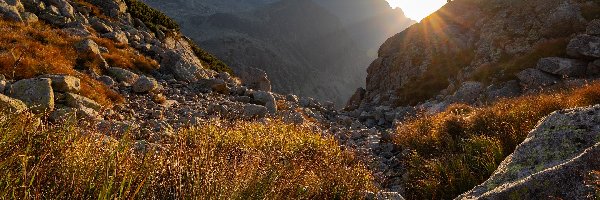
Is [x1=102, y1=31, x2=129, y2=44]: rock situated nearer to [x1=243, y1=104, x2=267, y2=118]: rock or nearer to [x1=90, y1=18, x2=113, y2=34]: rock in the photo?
[x1=90, y1=18, x2=113, y2=34]: rock

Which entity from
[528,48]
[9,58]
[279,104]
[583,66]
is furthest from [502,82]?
[9,58]

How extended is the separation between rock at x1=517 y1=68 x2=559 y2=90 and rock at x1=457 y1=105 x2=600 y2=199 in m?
18.0

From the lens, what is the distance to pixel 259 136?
8508mm

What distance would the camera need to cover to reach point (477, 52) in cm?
3148

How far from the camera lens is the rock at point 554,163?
3418 mm

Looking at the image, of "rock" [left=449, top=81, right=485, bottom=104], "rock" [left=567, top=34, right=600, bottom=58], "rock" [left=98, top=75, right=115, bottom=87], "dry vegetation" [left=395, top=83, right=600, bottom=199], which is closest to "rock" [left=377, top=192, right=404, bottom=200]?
"dry vegetation" [left=395, top=83, right=600, bottom=199]

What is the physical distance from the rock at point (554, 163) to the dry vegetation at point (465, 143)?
166 centimetres

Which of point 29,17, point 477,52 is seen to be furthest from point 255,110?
point 477,52

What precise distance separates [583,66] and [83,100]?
23.2 metres

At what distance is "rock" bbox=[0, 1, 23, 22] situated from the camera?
18.7 m

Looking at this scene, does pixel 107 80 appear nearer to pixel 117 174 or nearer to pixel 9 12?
pixel 9 12

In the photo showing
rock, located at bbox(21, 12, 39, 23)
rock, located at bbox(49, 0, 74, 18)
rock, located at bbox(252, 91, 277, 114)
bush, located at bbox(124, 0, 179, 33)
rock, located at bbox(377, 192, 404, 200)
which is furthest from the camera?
bush, located at bbox(124, 0, 179, 33)

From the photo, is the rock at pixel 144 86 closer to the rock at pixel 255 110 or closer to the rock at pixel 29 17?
the rock at pixel 255 110

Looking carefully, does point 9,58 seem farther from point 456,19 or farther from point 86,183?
point 456,19
